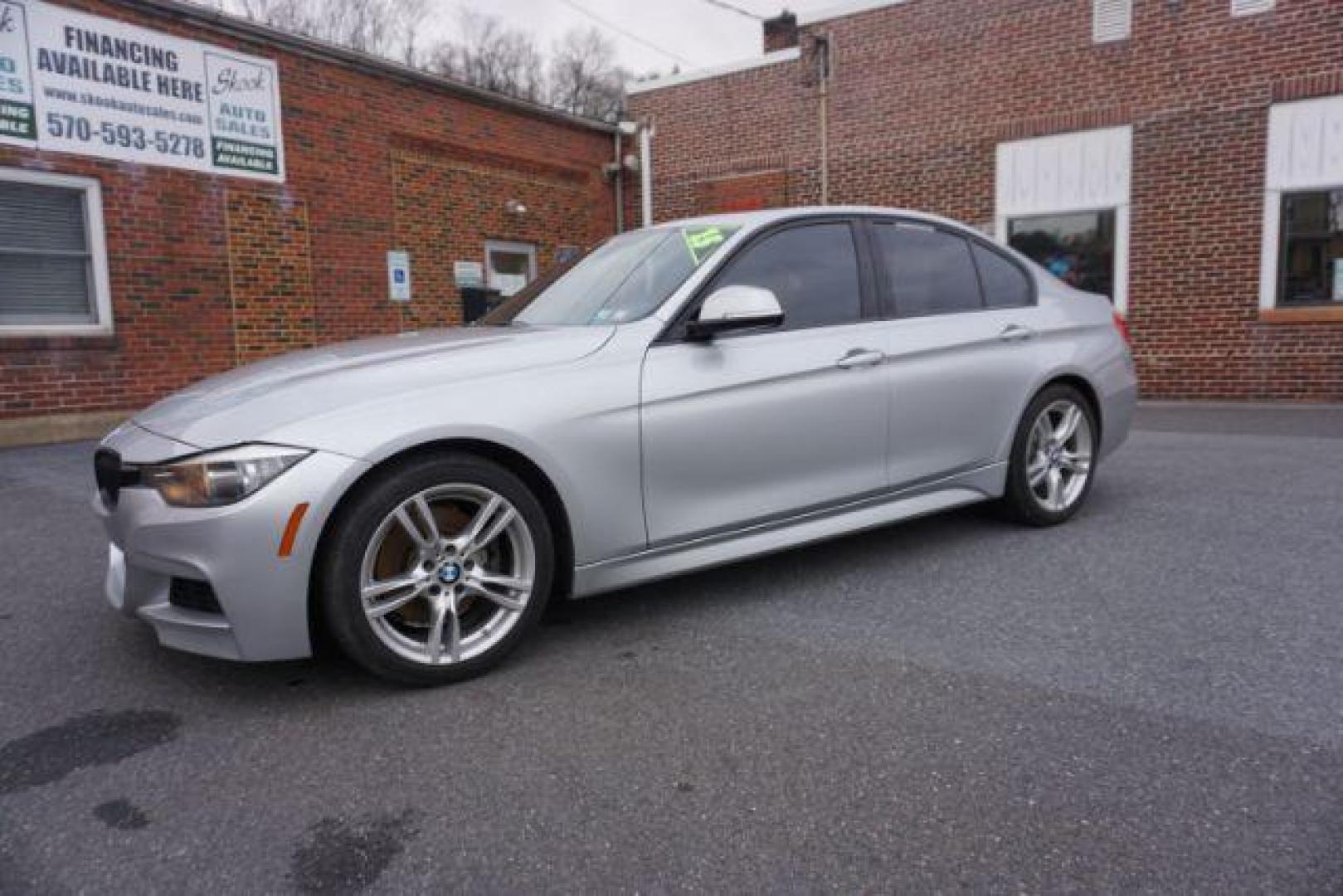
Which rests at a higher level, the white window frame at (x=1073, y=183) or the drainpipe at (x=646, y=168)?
the drainpipe at (x=646, y=168)

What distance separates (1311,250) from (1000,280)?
26.2 feet

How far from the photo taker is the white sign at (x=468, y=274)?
11.9m

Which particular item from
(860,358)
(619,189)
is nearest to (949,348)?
(860,358)

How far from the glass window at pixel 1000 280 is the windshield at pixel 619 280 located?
1.48 meters

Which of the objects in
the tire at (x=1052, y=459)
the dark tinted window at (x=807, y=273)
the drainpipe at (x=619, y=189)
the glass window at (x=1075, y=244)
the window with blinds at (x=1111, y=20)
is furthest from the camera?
the drainpipe at (x=619, y=189)

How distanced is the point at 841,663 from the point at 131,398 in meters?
Result: 8.31

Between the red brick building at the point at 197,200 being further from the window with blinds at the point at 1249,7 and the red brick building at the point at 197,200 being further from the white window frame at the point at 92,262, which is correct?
the window with blinds at the point at 1249,7

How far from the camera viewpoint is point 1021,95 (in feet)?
36.6

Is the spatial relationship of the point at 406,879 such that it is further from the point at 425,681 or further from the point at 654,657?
the point at 654,657

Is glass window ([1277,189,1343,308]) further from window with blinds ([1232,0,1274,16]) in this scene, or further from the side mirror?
the side mirror

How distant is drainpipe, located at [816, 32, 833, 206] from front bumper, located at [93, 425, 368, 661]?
11.4 metres

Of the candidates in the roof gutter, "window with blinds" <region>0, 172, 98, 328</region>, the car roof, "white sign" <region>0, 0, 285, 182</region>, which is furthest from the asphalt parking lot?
the roof gutter

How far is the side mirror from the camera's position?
3.06 metres

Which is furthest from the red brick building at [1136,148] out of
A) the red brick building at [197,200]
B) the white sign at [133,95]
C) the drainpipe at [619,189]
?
the white sign at [133,95]
